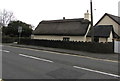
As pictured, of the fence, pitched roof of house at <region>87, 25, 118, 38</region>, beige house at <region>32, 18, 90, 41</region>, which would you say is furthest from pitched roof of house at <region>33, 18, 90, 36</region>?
the fence

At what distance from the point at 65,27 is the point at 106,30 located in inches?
281

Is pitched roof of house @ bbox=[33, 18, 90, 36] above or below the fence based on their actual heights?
above

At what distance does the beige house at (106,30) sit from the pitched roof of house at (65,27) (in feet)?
5.40

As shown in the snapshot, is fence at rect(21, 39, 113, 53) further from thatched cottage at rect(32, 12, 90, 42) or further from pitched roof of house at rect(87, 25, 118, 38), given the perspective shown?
pitched roof of house at rect(87, 25, 118, 38)

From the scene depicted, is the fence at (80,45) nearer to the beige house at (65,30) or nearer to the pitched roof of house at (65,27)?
the beige house at (65,30)

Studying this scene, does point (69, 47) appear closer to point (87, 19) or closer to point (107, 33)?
point (107, 33)

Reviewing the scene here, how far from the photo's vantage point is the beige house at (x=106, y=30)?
2757cm

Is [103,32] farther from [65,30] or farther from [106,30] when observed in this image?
[65,30]

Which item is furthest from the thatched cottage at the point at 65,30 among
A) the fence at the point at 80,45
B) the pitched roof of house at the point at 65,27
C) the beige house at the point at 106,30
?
the fence at the point at 80,45

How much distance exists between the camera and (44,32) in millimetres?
33156

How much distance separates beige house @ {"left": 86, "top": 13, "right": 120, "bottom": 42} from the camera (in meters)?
27.6

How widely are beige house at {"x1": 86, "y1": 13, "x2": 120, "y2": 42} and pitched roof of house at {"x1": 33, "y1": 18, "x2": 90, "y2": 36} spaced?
1.65 m

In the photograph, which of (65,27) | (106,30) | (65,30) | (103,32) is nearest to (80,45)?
(103,32)

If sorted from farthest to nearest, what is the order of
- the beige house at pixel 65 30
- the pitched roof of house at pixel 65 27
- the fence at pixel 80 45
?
the pitched roof of house at pixel 65 27
the beige house at pixel 65 30
the fence at pixel 80 45
